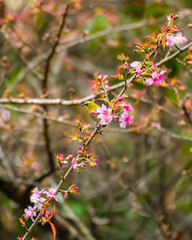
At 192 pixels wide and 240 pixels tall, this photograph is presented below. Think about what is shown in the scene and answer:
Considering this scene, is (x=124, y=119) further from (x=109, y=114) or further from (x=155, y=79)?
(x=155, y=79)

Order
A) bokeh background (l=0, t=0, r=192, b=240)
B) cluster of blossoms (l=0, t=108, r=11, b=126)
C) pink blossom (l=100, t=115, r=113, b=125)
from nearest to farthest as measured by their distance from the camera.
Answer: pink blossom (l=100, t=115, r=113, b=125) < cluster of blossoms (l=0, t=108, r=11, b=126) < bokeh background (l=0, t=0, r=192, b=240)

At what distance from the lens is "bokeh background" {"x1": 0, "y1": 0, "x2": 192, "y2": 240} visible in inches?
117

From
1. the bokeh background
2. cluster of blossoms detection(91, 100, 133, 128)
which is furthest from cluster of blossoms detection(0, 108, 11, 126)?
cluster of blossoms detection(91, 100, 133, 128)

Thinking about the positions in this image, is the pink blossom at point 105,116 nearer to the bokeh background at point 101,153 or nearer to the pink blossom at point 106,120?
the pink blossom at point 106,120

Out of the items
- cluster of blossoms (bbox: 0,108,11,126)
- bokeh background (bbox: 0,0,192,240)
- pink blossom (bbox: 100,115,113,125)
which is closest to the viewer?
pink blossom (bbox: 100,115,113,125)

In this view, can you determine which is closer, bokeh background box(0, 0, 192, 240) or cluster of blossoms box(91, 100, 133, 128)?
cluster of blossoms box(91, 100, 133, 128)

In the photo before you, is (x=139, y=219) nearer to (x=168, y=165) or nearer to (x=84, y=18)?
(x=168, y=165)

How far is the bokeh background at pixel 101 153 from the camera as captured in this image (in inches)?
117

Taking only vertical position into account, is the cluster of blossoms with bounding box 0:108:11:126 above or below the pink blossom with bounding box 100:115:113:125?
above

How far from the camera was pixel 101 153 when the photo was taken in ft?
12.4

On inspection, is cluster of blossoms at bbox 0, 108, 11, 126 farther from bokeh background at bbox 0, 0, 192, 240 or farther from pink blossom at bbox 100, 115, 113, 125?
pink blossom at bbox 100, 115, 113, 125

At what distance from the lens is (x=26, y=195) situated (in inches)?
116

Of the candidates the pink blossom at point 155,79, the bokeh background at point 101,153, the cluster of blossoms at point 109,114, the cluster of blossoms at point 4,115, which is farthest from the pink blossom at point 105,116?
the cluster of blossoms at point 4,115

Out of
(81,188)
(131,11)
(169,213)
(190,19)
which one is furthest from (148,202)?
(131,11)
